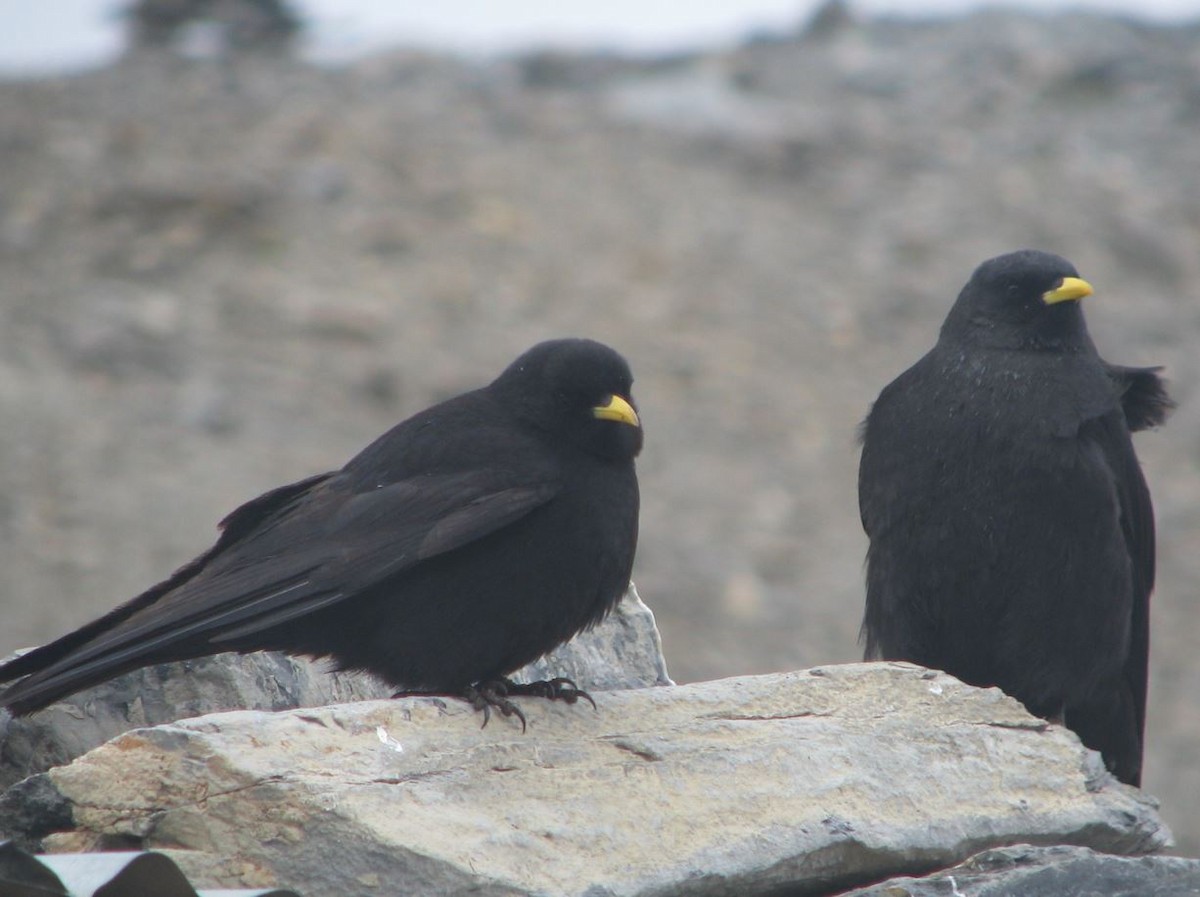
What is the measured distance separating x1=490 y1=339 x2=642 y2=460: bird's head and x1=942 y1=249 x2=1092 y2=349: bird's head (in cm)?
165

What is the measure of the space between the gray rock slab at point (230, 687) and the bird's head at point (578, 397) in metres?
0.88

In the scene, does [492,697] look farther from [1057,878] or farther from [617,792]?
[1057,878]

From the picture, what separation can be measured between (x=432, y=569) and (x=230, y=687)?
2.71 ft

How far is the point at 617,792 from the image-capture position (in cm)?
480

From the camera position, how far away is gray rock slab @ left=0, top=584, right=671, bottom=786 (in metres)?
5.43

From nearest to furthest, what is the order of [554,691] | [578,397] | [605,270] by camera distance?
[554,691] < [578,397] < [605,270]

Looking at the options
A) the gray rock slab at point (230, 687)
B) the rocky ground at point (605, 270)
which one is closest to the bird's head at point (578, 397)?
the gray rock slab at point (230, 687)

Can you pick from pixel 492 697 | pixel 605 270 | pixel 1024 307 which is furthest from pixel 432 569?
pixel 605 270

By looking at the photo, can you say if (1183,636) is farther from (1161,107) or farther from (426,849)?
(426,849)

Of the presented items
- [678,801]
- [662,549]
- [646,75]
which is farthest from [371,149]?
[678,801]

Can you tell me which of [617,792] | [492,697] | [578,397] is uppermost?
[578,397]

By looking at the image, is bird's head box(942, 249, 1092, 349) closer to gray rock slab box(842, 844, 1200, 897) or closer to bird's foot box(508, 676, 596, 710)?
bird's foot box(508, 676, 596, 710)

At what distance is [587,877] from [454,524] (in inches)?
55.3

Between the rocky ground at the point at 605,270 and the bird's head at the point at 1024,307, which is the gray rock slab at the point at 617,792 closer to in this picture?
the bird's head at the point at 1024,307
